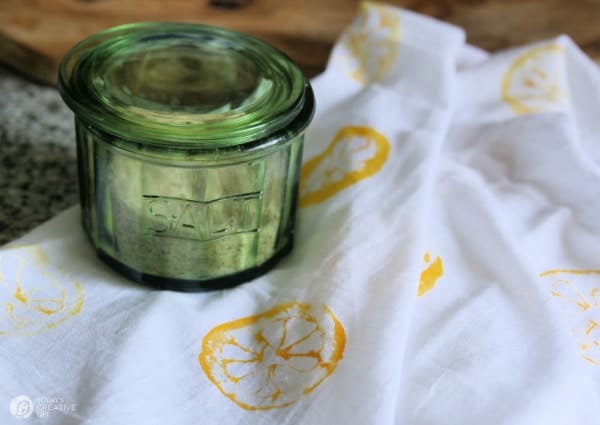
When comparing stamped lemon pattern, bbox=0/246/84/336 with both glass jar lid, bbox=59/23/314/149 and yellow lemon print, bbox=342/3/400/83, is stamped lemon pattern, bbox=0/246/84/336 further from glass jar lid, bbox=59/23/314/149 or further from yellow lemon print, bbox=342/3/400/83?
yellow lemon print, bbox=342/3/400/83

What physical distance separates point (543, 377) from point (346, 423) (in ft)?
0.31

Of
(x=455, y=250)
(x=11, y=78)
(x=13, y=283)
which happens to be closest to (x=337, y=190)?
(x=455, y=250)

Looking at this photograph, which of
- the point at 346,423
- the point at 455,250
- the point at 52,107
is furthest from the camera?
the point at 52,107

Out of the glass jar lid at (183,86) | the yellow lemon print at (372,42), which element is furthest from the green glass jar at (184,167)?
the yellow lemon print at (372,42)

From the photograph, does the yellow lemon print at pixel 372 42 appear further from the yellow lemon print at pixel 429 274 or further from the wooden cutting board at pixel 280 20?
the yellow lemon print at pixel 429 274

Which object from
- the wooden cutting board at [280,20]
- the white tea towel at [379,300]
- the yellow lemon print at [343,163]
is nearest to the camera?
the white tea towel at [379,300]

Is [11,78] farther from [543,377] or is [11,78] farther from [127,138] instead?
[543,377]

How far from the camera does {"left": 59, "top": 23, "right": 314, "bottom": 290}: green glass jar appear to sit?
0.35 metres

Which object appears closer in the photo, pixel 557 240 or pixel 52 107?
pixel 557 240

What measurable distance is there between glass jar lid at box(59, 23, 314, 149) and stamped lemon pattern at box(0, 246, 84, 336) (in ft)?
0.29

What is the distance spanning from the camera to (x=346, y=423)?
1.04 feet

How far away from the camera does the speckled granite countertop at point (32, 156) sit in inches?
17.9

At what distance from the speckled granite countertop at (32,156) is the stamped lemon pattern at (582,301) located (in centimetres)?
31

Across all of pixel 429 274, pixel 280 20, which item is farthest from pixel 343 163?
pixel 280 20
